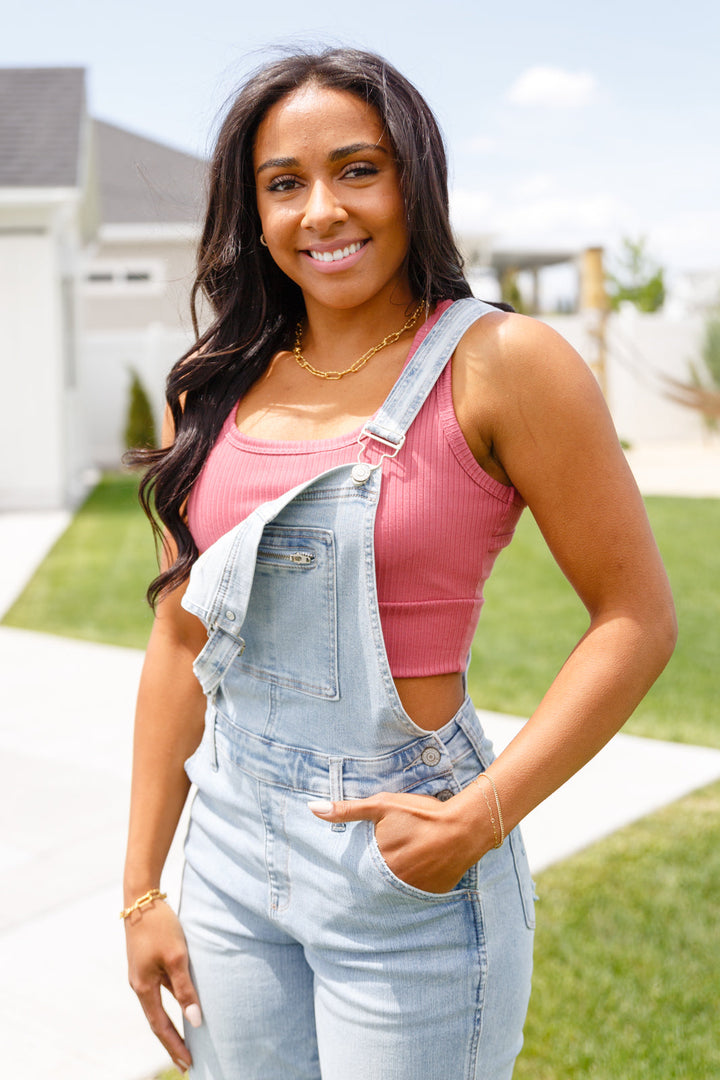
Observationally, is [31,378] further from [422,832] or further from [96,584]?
[422,832]

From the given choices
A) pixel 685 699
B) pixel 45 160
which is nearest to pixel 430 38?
pixel 685 699

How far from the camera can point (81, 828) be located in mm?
3893

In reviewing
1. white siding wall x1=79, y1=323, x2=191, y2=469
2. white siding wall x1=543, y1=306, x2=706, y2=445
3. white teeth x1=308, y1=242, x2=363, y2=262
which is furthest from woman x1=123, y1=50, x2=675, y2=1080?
white siding wall x1=543, y1=306, x2=706, y2=445

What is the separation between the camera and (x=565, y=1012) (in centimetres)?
271

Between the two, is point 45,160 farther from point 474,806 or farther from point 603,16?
point 603,16

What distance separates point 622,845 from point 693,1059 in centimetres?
112

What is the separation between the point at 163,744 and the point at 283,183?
847mm

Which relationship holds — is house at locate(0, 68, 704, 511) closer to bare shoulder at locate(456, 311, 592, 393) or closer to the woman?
the woman

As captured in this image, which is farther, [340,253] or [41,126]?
[41,126]

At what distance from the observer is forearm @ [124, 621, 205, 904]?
5.36 feet

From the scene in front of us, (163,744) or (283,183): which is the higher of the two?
(283,183)

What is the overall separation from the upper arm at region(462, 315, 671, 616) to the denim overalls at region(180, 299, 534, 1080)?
101 millimetres

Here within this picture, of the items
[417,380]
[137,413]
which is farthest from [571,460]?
[137,413]

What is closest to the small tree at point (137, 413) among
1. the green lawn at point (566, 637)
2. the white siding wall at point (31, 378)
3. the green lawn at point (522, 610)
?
the white siding wall at point (31, 378)
